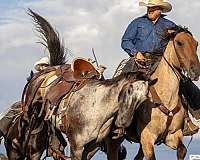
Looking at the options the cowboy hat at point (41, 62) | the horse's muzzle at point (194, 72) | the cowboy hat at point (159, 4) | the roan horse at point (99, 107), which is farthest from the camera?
the cowboy hat at point (41, 62)

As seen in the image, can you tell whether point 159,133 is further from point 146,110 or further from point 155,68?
point 155,68

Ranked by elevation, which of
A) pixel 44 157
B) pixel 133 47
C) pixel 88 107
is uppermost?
pixel 133 47

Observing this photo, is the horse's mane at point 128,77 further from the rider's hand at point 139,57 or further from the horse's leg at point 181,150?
the horse's leg at point 181,150

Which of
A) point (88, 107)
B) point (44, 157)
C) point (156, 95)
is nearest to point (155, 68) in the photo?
point (156, 95)

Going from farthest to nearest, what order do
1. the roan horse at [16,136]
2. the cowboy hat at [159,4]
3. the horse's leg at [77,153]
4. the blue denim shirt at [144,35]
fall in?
the roan horse at [16,136], the cowboy hat at [159,4], the blue denim shirt at [144,35], the horse's leg at [77,153]

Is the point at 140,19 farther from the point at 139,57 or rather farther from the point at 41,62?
the point at 41,62

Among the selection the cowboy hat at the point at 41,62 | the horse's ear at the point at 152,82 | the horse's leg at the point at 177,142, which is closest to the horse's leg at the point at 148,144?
the horse's leg at the point at 177,142

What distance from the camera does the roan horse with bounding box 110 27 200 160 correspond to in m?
10.3

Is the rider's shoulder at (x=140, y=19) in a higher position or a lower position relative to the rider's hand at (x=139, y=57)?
higher

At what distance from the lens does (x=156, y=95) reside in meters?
10.5

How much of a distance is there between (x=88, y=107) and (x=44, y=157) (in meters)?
2.47

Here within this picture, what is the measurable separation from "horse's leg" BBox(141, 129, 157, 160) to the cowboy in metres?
0.98

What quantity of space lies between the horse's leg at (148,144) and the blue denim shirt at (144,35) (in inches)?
61.1

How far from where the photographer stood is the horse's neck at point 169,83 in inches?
413
